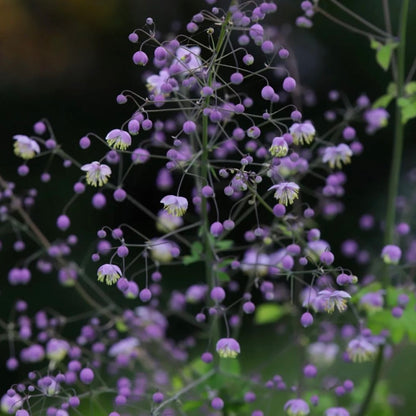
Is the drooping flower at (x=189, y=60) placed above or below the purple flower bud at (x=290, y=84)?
below

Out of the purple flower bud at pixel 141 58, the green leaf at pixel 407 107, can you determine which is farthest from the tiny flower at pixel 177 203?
the green leaf at pixel 407 107

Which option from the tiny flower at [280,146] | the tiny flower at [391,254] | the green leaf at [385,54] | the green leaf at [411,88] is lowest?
the tiny flower at [391,254]

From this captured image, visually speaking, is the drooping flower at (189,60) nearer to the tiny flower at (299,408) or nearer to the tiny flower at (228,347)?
the tiny flower at (228,347)

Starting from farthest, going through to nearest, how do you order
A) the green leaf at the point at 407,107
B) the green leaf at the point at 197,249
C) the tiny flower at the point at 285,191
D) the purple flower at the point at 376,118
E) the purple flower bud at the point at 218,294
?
the purple flower at the point at 376,118 → the green leaf at the point at 407,107 → the green leaf at the point at 197,249 → the purple flower bud at the point at 218,294 → the tiny flower at the point at 285,191

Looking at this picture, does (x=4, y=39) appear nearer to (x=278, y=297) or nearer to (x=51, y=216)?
(x=51, y=216)

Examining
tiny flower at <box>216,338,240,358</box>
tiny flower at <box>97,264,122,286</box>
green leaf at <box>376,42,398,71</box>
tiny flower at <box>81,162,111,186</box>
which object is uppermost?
green leaf at <box>376,42,398,71</box>

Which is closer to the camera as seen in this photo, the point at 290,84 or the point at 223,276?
the point at 290,84

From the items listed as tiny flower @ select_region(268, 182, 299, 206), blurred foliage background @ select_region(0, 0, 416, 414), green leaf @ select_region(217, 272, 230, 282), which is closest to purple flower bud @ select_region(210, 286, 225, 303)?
green leaf @ select_region(217, 272, 230, 282)

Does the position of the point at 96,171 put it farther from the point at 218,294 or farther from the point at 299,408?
the point at 299,408

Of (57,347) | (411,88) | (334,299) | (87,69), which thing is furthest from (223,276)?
(87,69)

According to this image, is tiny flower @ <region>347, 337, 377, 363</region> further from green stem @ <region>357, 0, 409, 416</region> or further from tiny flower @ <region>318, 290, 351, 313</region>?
tiny flower @ <region>318, 290, 351, 313</region>
